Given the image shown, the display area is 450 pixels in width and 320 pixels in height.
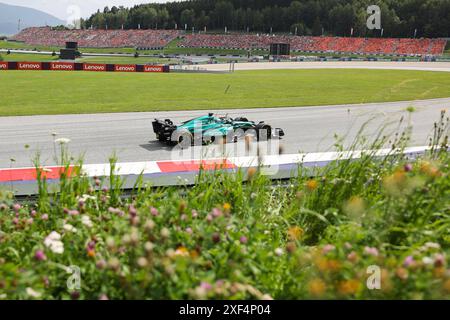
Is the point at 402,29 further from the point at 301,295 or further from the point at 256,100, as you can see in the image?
the point at 301,295

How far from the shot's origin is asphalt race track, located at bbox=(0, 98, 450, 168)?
13.3 m

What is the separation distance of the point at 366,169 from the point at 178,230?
9.34ft

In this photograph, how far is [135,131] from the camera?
16797 millimetres

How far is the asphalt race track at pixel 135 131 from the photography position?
13.3 metres

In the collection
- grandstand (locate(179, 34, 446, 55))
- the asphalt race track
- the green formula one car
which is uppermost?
grandstand (locate(179, 34, 446, 55))

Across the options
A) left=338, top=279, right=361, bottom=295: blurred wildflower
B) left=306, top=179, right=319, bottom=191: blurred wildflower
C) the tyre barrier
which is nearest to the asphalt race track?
left=306, top=179, right=319, bottom=191: blurred wildflower

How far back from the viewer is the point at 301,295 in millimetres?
3521

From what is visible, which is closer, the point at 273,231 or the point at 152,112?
the point at 273,231

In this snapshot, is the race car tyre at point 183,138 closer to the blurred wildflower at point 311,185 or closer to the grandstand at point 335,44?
the blurred wildflower at point 311,185

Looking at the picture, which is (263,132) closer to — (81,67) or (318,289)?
(318,289)

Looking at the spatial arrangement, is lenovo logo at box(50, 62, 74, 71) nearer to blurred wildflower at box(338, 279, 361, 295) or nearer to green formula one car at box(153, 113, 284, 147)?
green formula one car at box(153, 113, 284, 147)
